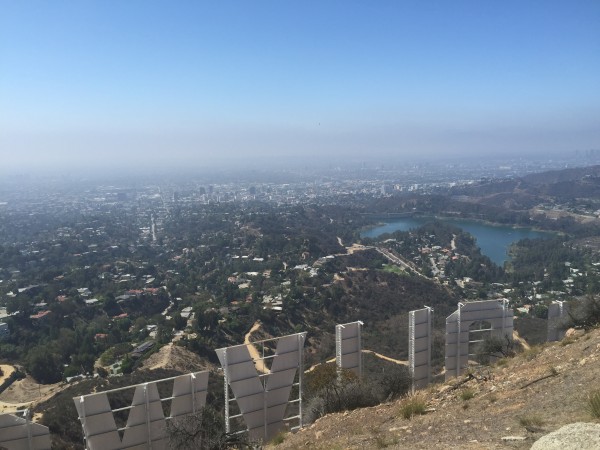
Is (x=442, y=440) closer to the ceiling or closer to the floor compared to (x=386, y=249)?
closer to the ceiling

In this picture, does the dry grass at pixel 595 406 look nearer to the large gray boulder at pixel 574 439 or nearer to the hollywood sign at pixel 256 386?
the large gray boulder at pixel 574 439

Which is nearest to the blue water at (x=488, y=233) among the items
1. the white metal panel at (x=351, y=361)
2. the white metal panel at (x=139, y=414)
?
the white metal panel at (x=351, y=361)

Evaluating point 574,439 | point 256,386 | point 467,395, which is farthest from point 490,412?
point 256,386

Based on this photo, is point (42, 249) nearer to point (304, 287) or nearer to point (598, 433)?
point (304, 287)

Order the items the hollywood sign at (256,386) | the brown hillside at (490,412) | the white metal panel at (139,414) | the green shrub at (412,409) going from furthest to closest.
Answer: the hollywood sign at (256,386)
the white metal panel at (139,414)
the green shrub at (412,409)
the brown hillside at (490,412)

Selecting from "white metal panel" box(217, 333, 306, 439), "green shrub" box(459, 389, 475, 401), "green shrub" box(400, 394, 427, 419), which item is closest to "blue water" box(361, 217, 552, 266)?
"white metal panel" box(217, 333, 306, 439)

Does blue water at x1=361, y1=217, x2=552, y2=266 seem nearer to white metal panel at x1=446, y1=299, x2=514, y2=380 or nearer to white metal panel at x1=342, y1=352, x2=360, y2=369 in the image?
white metal panel at x1=446, y1=299, x2=514, y2=380

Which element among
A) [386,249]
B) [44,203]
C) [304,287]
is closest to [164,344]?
[304,287]
